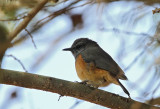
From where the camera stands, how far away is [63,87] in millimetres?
3406

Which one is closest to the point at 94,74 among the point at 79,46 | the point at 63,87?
the point at 79,46

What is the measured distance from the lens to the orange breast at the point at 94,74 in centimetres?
494

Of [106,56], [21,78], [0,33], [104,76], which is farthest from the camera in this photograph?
[106,56]

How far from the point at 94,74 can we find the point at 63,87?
1641 millimetres

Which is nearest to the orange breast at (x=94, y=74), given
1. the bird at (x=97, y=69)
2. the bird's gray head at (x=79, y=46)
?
the bird at (x=97, y=69)

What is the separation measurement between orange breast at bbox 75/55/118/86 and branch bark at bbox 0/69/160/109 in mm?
981

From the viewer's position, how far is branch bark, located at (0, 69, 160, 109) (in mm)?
3102

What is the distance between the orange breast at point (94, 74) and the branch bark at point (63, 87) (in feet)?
3.22

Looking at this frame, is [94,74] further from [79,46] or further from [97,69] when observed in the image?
[79,46]

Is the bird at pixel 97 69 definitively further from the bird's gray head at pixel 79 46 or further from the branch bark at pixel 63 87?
the branch bark at pixel 63 87

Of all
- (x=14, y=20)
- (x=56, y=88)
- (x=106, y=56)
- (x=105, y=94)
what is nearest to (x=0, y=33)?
(x=56, y=88)

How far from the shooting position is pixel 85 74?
16.6 ft

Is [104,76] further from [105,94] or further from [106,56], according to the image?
[105,94]

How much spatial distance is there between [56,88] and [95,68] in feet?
5.81
